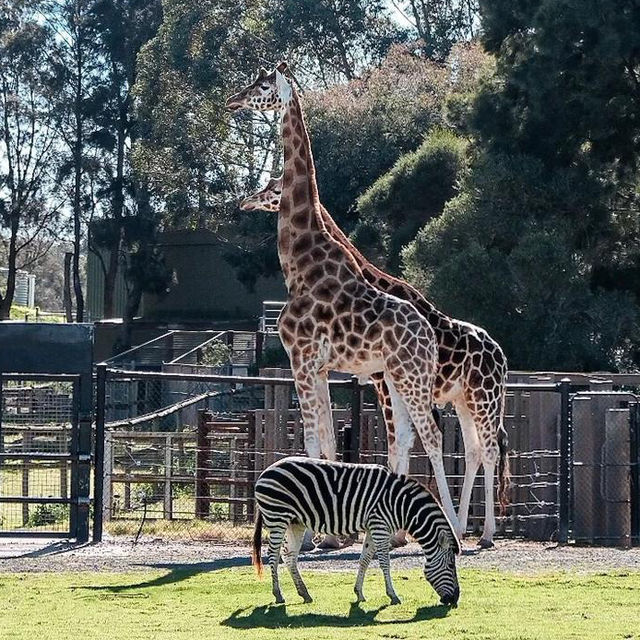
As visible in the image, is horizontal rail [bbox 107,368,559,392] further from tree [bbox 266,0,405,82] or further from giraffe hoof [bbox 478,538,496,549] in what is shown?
tree [bbox 266,0,405,82]

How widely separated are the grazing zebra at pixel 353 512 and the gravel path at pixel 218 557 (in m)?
2.02

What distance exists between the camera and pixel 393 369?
13531mm

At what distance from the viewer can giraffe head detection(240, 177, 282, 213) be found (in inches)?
575

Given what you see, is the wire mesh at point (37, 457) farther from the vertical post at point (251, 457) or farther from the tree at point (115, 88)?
the tree at point (115, 88)

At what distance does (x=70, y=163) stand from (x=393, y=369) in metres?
52.7

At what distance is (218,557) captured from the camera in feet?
43.9

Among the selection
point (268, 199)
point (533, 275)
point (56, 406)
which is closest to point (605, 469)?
point (268, 199)

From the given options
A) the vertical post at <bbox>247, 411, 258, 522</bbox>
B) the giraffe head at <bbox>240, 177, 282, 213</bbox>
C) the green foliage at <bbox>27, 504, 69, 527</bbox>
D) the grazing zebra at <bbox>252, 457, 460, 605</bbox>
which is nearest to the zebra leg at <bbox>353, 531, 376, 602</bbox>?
the grazing zebra at <bbox>252, 457, 460, 605</bbox>

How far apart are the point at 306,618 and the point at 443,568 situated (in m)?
1.13

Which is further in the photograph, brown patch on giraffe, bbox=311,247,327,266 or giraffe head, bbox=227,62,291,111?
giraffe head, bbox=227,62,291,111

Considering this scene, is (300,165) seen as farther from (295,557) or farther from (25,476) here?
(25,476)

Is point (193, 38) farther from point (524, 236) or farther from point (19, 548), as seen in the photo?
point (19, 548)

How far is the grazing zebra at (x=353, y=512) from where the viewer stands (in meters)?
10.4

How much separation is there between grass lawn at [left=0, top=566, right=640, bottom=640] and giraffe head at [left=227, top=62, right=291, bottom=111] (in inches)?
186
